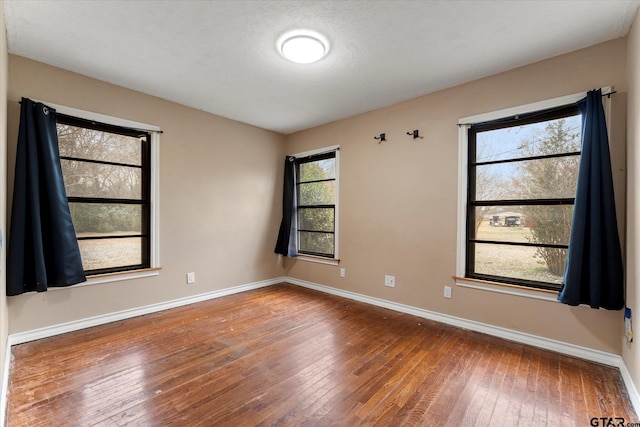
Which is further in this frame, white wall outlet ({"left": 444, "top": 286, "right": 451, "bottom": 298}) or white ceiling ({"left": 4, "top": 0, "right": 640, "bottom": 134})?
white wall outlet ({"left": 444, "top": 286, "right": 451, "bottom": 298})

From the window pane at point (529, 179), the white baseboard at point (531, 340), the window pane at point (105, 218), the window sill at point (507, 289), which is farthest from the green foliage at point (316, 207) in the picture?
the window pane at point (105, 218)

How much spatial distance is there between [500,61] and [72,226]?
14.2 feet

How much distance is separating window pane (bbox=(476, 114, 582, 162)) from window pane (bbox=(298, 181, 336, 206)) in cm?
206

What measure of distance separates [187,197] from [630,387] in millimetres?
4466

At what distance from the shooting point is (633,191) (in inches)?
78.2

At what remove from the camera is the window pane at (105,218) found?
2.96 m

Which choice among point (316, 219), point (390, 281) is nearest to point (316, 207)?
point (316, 219)

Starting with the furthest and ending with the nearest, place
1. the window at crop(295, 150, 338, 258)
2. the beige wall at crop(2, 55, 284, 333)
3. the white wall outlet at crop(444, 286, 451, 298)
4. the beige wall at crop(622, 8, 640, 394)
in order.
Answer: the window at crop(295, 150, 338, 258) → the white wall outlet at crop(444, 286, 451, 298) → the beige wall at crop(2, 55, 284, 333) → the beige wall at crop(622, 8, 640, 394)

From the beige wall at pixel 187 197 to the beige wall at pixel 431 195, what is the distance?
921 millimetres

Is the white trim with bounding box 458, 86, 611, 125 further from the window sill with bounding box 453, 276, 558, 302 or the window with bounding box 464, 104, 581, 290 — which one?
the window sill with bounding box 453, 276, 558, 302

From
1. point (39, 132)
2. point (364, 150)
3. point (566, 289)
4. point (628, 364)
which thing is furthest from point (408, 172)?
point (39, 132)

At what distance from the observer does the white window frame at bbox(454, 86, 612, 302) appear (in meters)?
2.56


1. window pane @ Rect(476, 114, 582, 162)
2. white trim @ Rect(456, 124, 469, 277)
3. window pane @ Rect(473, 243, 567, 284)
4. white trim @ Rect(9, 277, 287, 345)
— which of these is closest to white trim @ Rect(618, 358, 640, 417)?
window pane @ Rect(473, 243, 567, 284)

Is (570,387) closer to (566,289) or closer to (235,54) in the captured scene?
(566,289)
